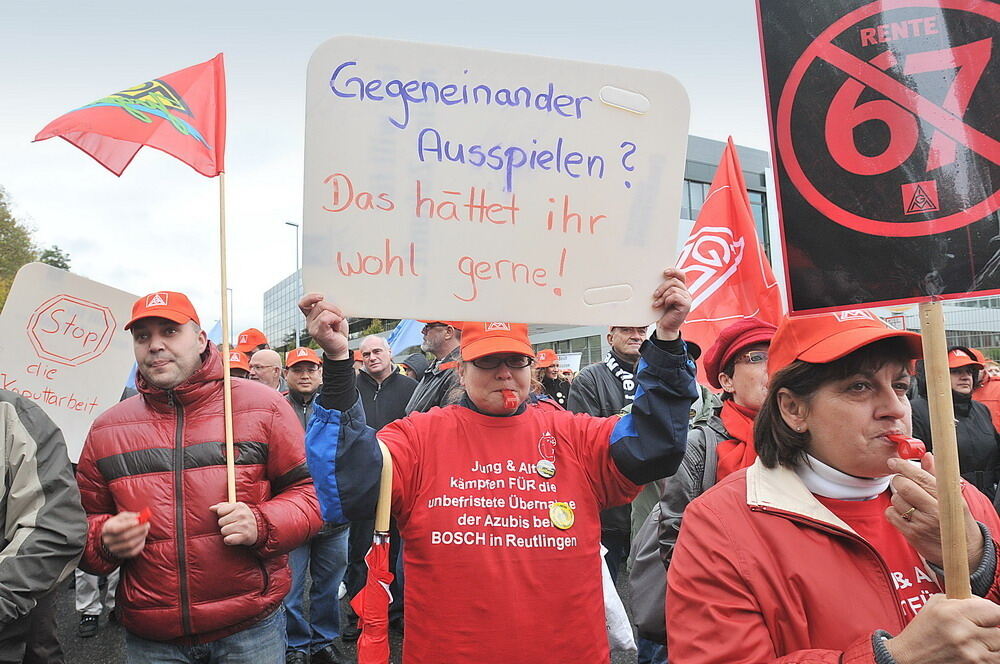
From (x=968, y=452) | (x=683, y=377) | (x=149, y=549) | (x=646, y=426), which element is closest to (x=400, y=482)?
(x=646, y=426)

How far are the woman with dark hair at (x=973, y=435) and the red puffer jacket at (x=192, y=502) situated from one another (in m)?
4.42

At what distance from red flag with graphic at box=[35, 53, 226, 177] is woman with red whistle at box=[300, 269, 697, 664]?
134 centimetres

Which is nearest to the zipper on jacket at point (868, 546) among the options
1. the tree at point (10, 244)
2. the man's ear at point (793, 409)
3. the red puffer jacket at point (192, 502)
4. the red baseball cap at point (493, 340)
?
the man's ear at point (793, 409)

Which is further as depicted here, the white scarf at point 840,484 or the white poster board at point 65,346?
the white poster board at point 65,346

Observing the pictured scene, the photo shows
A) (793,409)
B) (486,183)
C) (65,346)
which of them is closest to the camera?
(793,409)

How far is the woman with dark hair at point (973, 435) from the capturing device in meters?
5.23

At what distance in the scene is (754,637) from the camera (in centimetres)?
142

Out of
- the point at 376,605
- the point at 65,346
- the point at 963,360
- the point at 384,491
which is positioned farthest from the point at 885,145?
the point at 963,360

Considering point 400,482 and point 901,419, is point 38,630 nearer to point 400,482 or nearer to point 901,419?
point 400,482

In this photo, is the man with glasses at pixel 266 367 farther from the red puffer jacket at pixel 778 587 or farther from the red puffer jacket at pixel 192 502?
the red puffer jacket at pixel 778 587

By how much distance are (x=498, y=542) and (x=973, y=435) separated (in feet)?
15.2

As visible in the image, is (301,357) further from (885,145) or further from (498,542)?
(885,145)

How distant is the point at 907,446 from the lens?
1.51 metres

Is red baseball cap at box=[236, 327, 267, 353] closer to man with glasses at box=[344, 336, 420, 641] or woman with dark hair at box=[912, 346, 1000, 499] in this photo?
man with glasses at box=[344, 336, 420, 641]
